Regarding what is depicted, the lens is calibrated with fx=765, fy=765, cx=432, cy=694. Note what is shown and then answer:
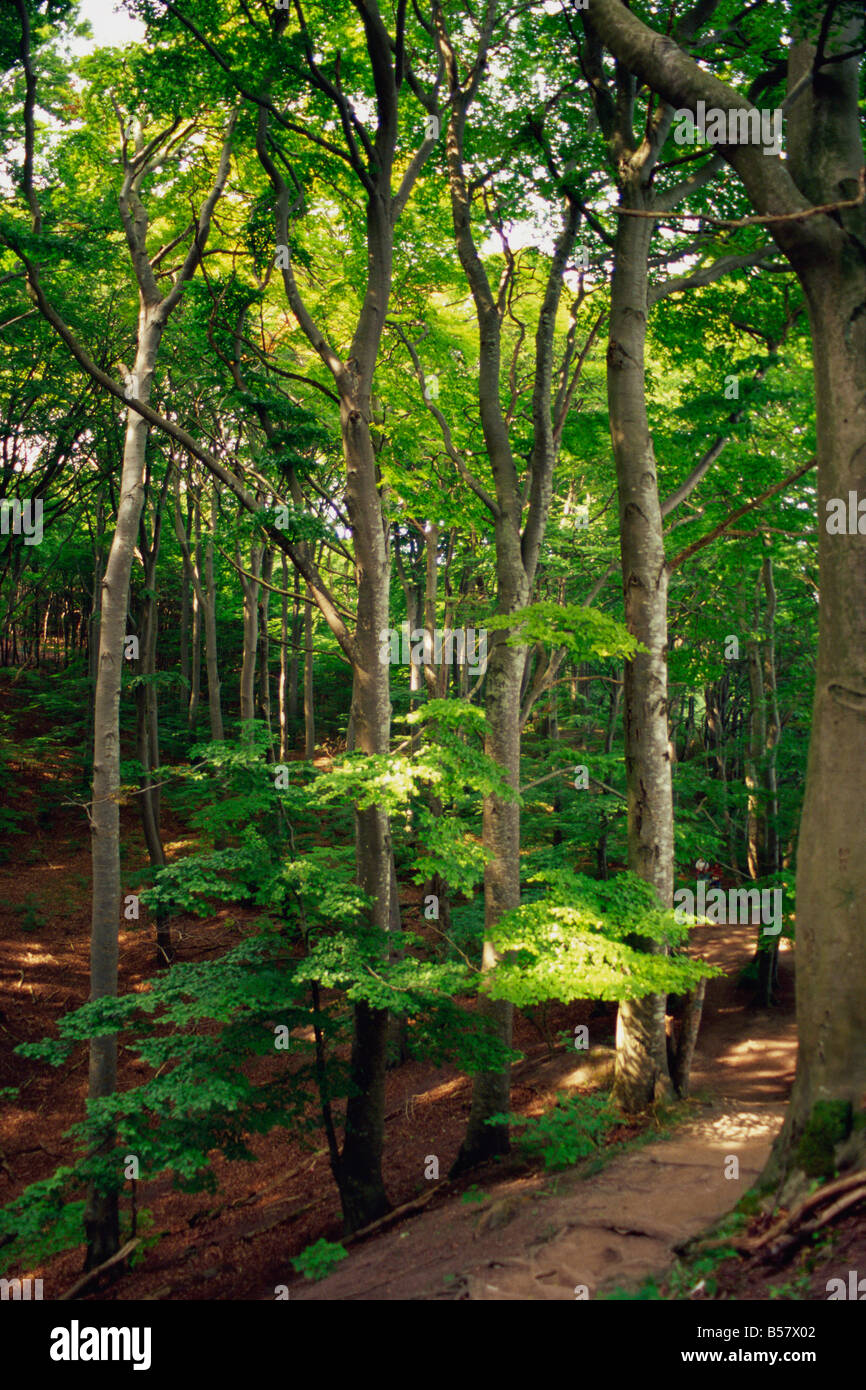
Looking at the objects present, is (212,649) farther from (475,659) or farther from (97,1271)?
(97,1271)

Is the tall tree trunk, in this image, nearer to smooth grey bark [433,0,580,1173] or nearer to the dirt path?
the dirt path

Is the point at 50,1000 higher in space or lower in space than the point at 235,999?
lower

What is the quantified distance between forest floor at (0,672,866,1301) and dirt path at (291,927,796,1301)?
0.02m

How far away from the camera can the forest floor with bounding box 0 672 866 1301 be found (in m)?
5.44

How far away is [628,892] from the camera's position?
7.31m

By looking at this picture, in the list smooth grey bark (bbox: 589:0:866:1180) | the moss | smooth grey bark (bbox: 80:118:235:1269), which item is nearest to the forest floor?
the moss

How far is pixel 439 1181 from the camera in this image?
8586 millimetres

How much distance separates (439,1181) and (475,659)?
255 inches

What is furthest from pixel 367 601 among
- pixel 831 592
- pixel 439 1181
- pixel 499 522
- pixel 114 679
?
pixel 439 1181

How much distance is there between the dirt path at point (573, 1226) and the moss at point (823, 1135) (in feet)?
3.88

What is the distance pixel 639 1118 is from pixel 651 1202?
2.14 m

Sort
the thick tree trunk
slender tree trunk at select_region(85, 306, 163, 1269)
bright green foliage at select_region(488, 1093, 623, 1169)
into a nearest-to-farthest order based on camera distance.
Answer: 1. the thick tree trunk
2. bright green foliage at select_region(488, 1093, 623, 1169)
3. slender tree trunk at select_region(85, 306, 163, 1269)
